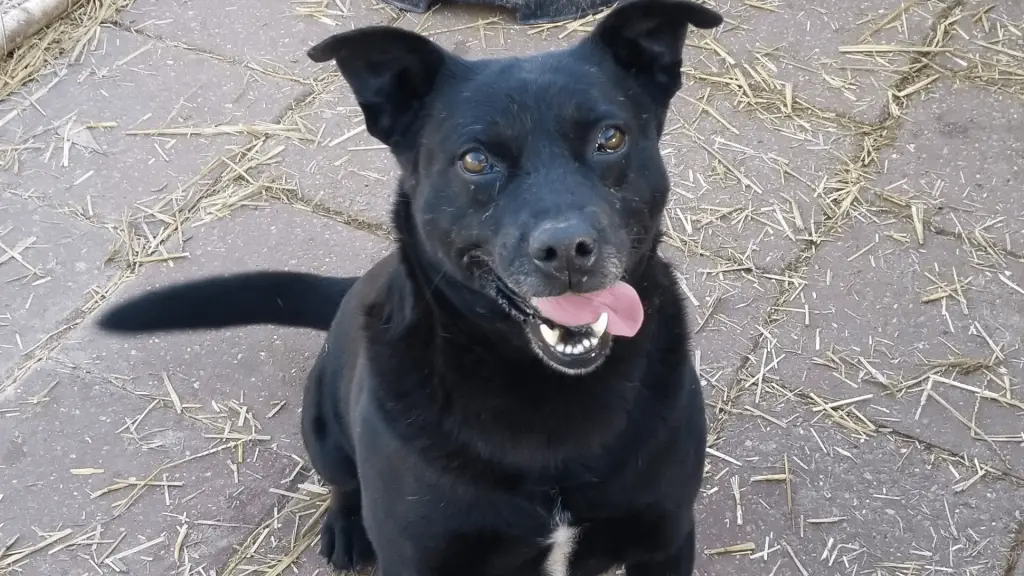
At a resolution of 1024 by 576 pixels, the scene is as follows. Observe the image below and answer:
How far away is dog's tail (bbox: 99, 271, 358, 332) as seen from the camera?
9.52 feet

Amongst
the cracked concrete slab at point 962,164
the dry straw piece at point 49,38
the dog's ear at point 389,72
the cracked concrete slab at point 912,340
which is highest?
the dog's ear at point 389,72

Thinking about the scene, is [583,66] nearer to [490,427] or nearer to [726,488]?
[490,427]

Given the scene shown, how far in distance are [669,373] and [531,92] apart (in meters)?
0.67

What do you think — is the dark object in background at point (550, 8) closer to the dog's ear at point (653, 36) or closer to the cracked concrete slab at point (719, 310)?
the cracked concrete slab at point (719, 310)

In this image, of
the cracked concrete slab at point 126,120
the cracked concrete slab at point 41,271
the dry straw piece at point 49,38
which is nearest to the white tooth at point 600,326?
the cracked concrete slab at point 41,271

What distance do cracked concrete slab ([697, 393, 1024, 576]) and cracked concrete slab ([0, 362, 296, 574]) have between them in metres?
1.26

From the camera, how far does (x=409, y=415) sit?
2244 mm

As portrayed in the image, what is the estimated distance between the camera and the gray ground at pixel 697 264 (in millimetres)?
2959

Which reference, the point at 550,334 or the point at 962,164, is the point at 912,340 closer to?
the point at 962,164

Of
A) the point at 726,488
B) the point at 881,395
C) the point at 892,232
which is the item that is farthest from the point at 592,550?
the point at 892,232

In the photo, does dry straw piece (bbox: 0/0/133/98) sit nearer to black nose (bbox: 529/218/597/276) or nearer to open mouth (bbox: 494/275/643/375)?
open mouth (bbox: 494/275/643/375)

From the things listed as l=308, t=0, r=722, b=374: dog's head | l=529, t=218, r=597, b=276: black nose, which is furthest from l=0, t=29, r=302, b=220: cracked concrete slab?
l=529, t=218, r=597, b=276: black nose

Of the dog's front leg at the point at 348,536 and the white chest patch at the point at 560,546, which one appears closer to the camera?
the white chest patch at the point at 560,546

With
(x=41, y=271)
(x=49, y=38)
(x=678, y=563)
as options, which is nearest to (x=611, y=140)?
(x=678, y=563)
